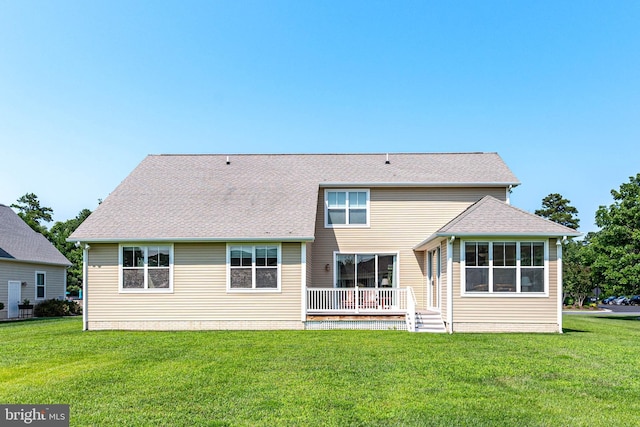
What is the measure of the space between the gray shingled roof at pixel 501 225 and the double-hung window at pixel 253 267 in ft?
16.6

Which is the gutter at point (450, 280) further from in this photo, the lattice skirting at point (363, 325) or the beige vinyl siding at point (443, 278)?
the lattice skirting at point (363, 325)

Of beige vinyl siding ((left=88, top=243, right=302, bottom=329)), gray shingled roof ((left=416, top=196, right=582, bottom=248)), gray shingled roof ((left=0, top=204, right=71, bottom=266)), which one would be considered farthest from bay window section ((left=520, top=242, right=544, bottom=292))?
gray shingled roof ((left=0, top=204, right=71, bottom=266))

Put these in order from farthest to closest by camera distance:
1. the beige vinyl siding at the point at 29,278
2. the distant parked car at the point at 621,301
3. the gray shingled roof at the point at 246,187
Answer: the distant parked car at the point at 621,301 < the beige vinyl siding at the point at 29,278 < the gray shingled roof at the point at 246,187

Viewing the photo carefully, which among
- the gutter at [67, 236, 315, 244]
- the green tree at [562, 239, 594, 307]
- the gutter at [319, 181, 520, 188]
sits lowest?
the green tree at [562, 239, 594, 307]

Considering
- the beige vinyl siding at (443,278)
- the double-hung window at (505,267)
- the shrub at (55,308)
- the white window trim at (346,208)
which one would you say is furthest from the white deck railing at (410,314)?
the shrub at (55,308)

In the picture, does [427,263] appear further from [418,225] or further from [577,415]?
[577,415]

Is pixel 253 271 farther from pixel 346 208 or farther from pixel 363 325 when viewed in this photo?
pixel 346 208

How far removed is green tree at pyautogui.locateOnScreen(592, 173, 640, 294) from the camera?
74.1 feet

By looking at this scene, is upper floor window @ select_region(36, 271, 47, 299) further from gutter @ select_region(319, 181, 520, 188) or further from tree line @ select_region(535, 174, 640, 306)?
tree line @ select_region(535, 174, 640, 306)

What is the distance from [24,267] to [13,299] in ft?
5.67

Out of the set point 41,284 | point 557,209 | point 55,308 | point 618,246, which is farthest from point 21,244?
point 557,209

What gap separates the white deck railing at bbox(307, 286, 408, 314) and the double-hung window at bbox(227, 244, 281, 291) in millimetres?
1310

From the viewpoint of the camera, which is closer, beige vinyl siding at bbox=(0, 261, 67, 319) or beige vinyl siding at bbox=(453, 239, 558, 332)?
beige vinyl siding at bbox=(453, 239, 558, 332)

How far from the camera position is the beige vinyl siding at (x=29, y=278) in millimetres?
23562
